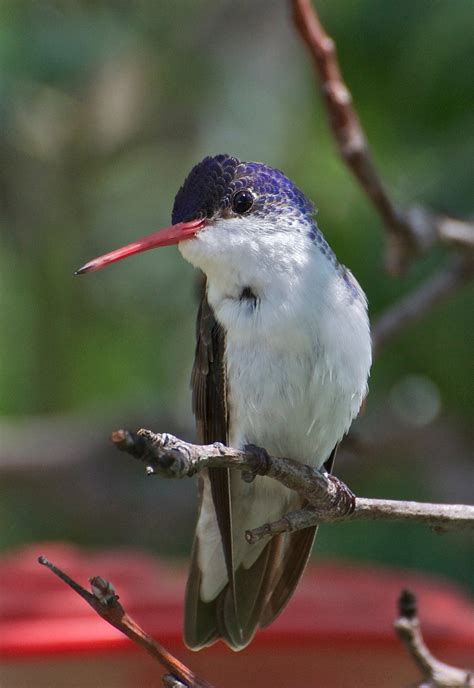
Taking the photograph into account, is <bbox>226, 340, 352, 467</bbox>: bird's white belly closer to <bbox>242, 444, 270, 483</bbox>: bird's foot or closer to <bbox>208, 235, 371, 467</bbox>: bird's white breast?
Result: <bbox>208, 235, 371, 467</bbox>: bird's white breast

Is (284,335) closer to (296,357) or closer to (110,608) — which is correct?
(296,357)

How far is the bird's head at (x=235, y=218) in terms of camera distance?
2.94 m

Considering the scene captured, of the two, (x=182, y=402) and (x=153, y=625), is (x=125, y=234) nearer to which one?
(x=182, y=402)

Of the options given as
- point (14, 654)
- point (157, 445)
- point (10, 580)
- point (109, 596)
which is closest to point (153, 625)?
point (14, 654)

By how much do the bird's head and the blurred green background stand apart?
5.21 ft

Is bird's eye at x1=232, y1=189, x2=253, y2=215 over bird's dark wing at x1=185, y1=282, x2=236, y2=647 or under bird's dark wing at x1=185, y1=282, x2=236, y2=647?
over

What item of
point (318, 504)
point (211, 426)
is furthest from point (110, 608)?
point (211, 426)

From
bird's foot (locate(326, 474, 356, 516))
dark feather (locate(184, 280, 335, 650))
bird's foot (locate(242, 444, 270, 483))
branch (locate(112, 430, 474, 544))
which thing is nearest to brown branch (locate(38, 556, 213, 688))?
branch (locate(112, 430, 474, 544))

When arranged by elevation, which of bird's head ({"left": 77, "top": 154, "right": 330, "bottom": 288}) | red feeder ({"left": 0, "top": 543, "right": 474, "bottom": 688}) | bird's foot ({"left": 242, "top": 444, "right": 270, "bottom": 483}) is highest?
bird's head ({"left": 77, "top": 154, "right": 330, "bottom": 288})

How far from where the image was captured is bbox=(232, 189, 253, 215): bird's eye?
3.09m

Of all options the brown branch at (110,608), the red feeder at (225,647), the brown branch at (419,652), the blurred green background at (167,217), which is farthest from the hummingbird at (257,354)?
the blurred green background at (167,217)

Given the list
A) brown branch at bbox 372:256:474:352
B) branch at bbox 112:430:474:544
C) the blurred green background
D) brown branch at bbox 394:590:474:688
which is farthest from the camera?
the blurred green background

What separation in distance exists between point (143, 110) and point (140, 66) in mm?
274

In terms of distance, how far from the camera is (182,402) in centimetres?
651
